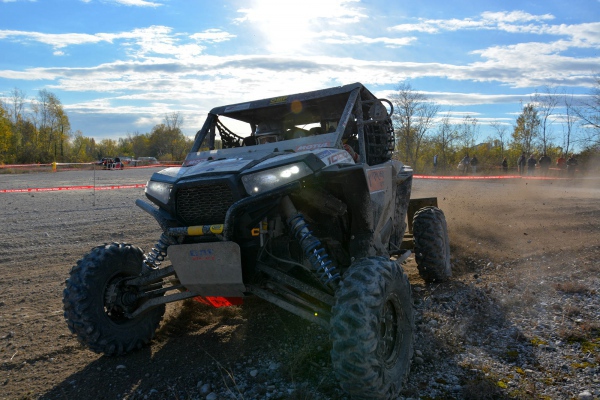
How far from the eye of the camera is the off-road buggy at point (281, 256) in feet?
11.9

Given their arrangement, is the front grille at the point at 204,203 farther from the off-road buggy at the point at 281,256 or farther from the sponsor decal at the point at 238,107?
the sponsor decal at the point at 238,107

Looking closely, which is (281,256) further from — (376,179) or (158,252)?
(376,179)

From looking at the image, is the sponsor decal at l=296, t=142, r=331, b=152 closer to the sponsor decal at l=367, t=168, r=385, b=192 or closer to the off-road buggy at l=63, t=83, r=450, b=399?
the off-road buggy at l=63, t=83, r=450, b=399

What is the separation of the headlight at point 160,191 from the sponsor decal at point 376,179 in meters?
1.72

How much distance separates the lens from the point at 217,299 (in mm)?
4836

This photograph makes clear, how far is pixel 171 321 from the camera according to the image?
18.5ft

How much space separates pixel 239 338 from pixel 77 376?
1.48 m

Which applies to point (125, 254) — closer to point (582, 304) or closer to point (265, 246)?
point (265, 246)

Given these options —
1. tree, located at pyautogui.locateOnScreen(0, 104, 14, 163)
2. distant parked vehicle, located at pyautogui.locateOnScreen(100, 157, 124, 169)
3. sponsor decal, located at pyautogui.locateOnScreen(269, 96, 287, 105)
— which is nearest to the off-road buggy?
sponsor decal, located at pyautogui.locateOnScreen(269, 96, 287, 105)

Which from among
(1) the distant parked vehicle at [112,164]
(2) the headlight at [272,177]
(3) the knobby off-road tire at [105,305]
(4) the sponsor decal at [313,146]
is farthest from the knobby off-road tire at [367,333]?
(1) the distant parked vehicle at [112,164]

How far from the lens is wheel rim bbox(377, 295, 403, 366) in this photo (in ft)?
12.9

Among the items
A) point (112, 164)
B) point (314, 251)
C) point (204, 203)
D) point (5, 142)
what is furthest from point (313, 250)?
point (5, 142)

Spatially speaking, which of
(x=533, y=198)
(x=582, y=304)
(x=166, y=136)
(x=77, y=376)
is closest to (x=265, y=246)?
(x=77, y=376)

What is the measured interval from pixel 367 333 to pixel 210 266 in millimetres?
1344
